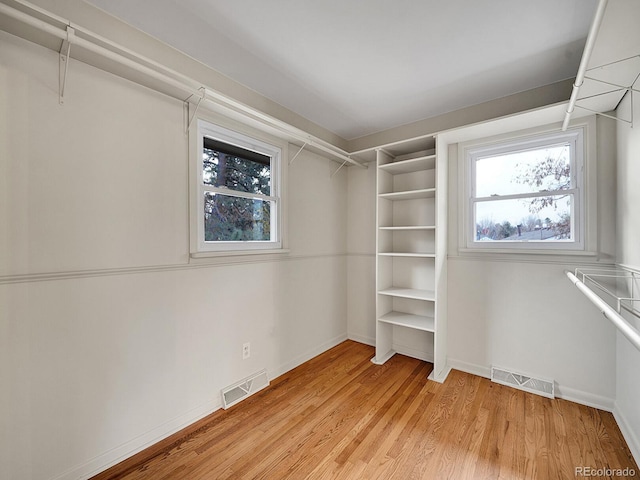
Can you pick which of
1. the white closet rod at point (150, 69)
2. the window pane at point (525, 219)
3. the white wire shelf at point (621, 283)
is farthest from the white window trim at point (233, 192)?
the white wire shelf at point (621, 283)

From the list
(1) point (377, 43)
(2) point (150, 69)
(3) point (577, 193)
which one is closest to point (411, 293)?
(3) point (577, 193)

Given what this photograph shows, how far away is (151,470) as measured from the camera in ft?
5.12

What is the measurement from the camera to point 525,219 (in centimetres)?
244

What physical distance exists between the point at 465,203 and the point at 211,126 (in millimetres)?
2391

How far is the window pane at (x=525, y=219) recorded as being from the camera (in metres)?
2.28

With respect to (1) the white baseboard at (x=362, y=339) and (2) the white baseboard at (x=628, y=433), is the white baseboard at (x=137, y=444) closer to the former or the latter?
(1) the white baseboard at (x=362, y=339)

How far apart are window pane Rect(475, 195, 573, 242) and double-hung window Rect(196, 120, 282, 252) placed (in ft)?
6.50

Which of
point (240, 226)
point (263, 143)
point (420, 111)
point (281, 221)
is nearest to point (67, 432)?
point (240, 226)

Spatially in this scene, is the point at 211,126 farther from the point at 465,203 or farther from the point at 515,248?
the point at 515,248

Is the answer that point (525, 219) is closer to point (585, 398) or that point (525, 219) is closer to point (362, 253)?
point (585, 398)

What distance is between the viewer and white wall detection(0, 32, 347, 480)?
4.33ft

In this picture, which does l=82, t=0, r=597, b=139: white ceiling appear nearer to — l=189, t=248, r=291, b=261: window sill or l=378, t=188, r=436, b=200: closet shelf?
l=378, t=188, r=436, b=200: closet shelf

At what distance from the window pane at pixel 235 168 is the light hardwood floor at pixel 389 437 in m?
1.78

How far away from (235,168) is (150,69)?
897mm
